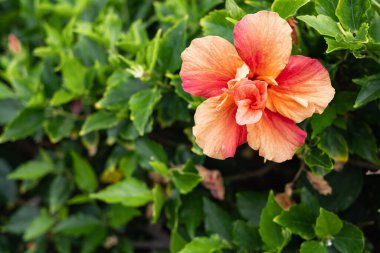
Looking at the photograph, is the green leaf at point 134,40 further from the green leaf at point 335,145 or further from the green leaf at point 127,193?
the green leaf at point 335,145

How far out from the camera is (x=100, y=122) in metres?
1.43

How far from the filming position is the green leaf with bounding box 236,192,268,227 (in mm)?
1327

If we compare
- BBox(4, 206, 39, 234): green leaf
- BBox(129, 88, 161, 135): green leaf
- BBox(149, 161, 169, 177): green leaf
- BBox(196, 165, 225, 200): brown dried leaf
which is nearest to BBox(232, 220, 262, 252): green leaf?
BBox(196, 165, 225, 200): brown dried leaf

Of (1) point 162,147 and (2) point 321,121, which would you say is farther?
(1) point 162,147

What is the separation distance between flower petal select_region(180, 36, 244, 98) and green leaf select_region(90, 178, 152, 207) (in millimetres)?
509

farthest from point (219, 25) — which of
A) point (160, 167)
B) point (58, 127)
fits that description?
point (58, 127)

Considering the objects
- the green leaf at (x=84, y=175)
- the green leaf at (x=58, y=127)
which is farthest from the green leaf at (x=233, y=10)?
the green leaf at (x=84, y=175)

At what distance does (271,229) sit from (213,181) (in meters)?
0.23

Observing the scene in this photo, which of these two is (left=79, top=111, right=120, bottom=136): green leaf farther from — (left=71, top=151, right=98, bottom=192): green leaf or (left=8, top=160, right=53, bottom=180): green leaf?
(left=8, top=160, right=53, bottom=180): green leaf

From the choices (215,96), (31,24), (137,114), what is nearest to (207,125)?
(215,96)

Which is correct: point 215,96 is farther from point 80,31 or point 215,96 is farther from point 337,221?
point 80,31

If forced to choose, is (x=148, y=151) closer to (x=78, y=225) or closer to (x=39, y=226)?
(x=78, y=225)

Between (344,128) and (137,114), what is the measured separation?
483 millimetres

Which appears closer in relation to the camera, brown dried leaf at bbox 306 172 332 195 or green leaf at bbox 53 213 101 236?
brown dried leaf at bbox 306 172 332 195
